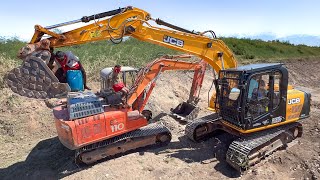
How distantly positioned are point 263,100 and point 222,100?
1074 millimetres

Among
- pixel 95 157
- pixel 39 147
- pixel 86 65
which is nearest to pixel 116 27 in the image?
pixel 95 157

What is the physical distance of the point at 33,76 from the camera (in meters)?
6.01

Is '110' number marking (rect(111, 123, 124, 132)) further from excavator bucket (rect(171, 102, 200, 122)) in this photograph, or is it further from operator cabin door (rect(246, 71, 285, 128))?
excavator bucket (rect(171, 102, 200, 122))

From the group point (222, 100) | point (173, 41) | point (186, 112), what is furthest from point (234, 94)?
point (186, 112)

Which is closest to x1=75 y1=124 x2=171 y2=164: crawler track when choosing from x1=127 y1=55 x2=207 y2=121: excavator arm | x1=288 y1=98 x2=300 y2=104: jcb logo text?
x1=127 y1=55 x2=207 y2=121: excavator arm

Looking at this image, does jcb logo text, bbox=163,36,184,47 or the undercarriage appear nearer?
the undercarriage

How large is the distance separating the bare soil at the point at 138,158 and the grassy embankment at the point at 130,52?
431 centimetres

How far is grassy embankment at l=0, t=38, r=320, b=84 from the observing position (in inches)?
656

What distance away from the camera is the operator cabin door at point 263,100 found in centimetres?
789

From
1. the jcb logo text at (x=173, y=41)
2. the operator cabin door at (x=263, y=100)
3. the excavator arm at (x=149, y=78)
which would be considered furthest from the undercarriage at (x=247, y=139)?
the jcb logo text at (x=173, y=41)

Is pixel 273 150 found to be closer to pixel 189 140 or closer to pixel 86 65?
pixel 189 140

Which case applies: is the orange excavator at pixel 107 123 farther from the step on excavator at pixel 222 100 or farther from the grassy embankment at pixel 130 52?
the grassy embankment at pixel 130 52

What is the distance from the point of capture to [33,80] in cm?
600

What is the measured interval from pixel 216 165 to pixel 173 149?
4.60 feet
